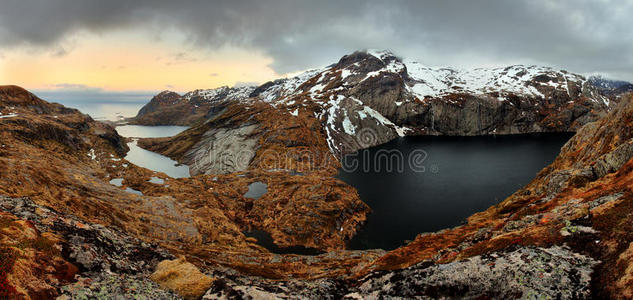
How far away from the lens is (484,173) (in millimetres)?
88375

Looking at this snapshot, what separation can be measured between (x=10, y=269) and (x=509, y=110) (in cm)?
25003

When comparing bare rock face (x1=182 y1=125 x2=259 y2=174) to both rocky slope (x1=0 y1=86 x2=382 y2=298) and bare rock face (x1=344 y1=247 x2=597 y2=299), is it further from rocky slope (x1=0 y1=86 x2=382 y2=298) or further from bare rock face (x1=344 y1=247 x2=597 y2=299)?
bare rock face (x1=344 y1=247 x2=597 y2=299)

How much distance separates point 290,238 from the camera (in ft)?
172

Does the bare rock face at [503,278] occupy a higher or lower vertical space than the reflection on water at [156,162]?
higher

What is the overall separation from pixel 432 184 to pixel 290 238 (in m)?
48.5

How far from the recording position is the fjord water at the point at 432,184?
177ft

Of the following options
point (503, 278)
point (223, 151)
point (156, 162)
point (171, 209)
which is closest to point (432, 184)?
point (171, 209)

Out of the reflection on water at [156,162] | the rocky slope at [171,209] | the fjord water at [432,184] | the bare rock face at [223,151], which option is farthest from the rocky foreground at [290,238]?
the reflection on water at [156,162]

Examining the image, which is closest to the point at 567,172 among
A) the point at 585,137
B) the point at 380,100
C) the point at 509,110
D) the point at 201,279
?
the point at 585,137

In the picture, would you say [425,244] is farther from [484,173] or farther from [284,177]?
[484,173]

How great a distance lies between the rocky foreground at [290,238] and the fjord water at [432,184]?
7.33 m

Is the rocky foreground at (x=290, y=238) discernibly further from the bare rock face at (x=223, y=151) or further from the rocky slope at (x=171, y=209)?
the bare rock face at (x=223, y=151)

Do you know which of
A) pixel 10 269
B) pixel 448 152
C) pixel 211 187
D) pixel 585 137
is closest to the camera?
pixel 10 269

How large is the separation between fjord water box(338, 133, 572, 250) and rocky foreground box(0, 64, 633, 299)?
733cm
